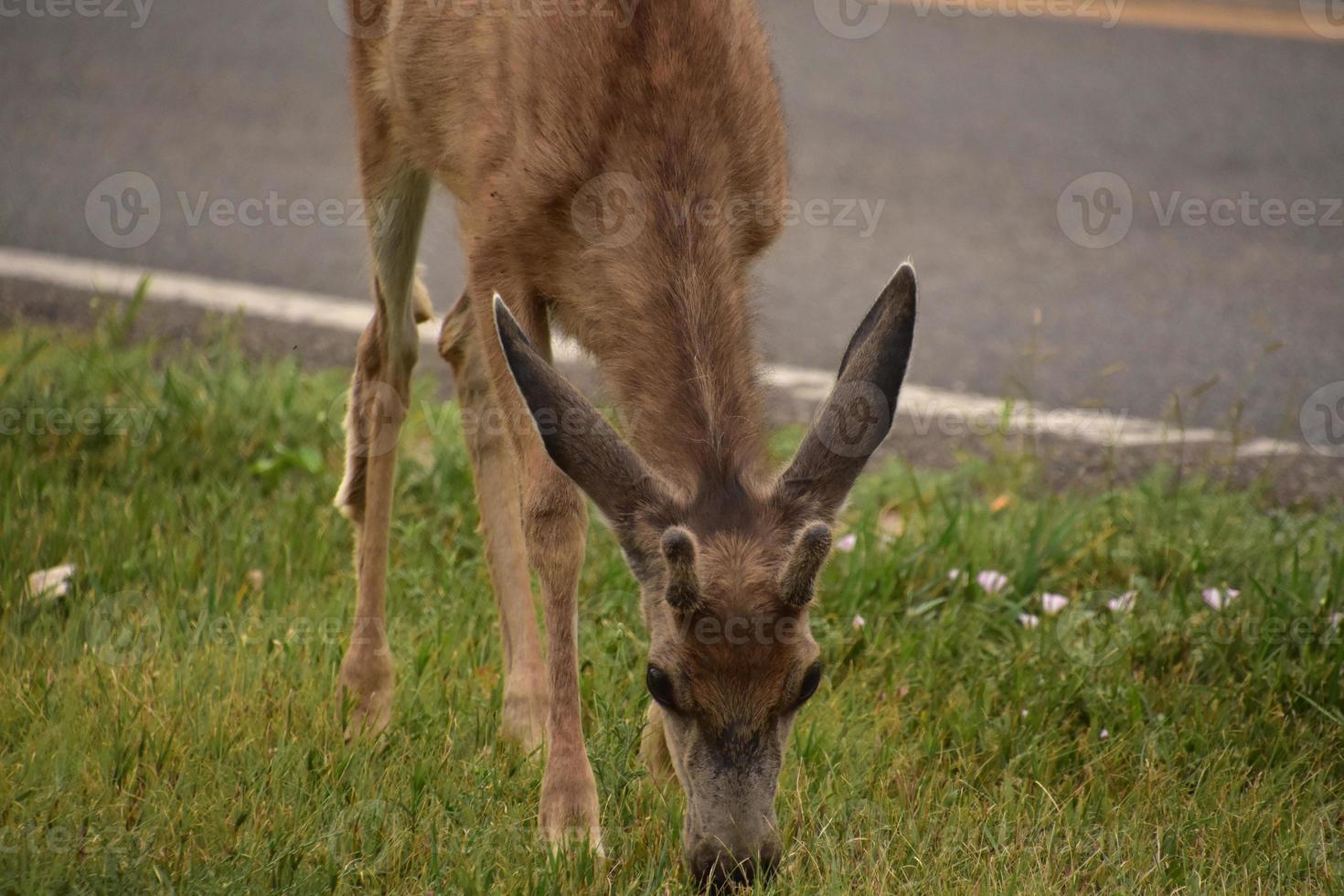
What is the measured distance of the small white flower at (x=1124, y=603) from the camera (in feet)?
14.3

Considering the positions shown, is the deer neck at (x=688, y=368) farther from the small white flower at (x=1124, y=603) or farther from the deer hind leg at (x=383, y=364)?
the small white flower at (x=1124, y=603)

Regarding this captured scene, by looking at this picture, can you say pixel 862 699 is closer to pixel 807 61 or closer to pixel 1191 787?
pixel 1191 787

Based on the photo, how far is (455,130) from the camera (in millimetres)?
3959

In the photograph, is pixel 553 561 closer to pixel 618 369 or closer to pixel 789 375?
pixel 618 369

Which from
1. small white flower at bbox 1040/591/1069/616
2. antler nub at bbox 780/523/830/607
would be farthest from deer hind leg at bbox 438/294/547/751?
small white flower at bbox 1040/591/1069/616

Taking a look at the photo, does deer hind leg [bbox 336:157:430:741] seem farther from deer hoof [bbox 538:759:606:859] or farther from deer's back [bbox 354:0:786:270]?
deer hoof [bbox 538:759:606:859]

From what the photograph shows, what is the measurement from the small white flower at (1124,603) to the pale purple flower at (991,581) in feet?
0.99

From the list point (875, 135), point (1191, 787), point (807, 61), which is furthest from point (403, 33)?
point (807, 61)

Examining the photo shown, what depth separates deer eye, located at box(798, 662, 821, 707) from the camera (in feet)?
9.98

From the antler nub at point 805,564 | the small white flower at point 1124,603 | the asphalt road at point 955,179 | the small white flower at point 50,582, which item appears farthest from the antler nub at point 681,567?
the asphalt road at point 955,179

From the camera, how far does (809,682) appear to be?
120 inches

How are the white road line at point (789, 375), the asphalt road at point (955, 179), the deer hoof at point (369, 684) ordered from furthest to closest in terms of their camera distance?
the asphalt road at point (955, 179), the white road line at point (789, 375), the deer hoof at point (369, 684)

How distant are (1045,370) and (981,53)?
4.74 meters

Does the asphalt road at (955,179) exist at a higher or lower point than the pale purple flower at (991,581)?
higher
